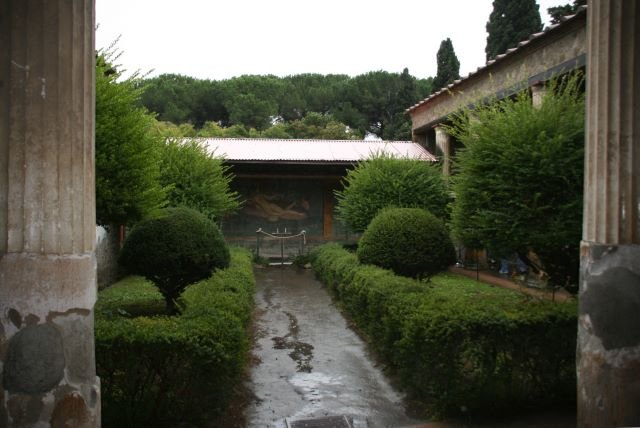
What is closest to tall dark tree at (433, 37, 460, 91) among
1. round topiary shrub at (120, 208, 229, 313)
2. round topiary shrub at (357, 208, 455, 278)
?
round topiary shrub at (357, 208, 455, 278)

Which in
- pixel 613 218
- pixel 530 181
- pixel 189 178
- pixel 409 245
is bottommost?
pixel 409 245

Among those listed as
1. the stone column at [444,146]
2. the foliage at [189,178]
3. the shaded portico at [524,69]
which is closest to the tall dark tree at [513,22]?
the shaded portico at [524,69]

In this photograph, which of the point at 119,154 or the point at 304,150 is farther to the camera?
the point at 304,150

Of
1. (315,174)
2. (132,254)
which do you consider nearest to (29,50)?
(132,254)

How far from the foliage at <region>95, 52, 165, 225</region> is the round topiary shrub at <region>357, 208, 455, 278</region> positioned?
468 centimetres

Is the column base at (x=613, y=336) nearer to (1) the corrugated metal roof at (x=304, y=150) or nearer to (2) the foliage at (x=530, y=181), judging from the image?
(2) the foliage at (x=530, y=181)

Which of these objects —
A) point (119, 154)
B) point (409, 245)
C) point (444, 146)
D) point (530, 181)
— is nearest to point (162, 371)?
point (119, 154)

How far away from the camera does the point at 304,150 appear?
2211cm

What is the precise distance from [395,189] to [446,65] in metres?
17.9

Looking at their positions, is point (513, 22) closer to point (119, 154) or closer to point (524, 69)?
point (524, 69)

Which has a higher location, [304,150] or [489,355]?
[304,150]

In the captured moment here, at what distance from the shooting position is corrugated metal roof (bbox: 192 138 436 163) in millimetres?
20172

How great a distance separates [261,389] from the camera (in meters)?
6.06

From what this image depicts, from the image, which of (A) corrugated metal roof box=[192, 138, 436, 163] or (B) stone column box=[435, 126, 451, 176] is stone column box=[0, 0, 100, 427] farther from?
(B) stone column box=[435, 126, 451, 176]
